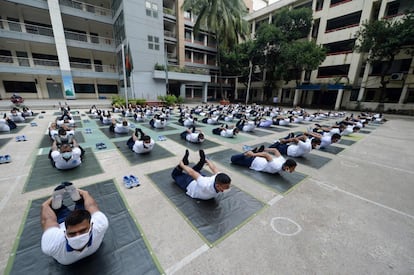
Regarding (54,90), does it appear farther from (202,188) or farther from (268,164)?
(268,164)

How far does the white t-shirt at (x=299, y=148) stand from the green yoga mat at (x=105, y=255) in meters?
4.61

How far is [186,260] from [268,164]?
9.24 feet

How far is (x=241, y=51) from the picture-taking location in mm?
26188

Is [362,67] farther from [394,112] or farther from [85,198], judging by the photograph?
[85,198]

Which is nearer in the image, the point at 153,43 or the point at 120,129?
the point at 120,129

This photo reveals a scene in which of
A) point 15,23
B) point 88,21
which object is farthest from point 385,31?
point 15,23

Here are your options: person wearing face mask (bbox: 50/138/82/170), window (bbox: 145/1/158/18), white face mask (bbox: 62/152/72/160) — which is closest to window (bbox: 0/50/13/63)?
window (bbox: 145/1/158/18)

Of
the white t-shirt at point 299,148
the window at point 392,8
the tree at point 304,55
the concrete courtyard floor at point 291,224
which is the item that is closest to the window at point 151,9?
the tree at point 304,55

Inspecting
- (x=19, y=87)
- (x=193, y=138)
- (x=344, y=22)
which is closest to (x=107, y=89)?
(x=19, y=87)

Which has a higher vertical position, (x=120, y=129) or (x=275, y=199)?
(x=120, y=129)

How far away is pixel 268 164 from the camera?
412cm

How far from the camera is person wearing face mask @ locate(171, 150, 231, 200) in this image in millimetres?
2490

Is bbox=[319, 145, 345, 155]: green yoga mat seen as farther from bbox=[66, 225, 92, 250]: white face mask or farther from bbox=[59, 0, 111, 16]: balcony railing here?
bbox=[59, 0, 111, 16]: balcony railing

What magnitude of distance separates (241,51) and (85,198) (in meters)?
28.5
